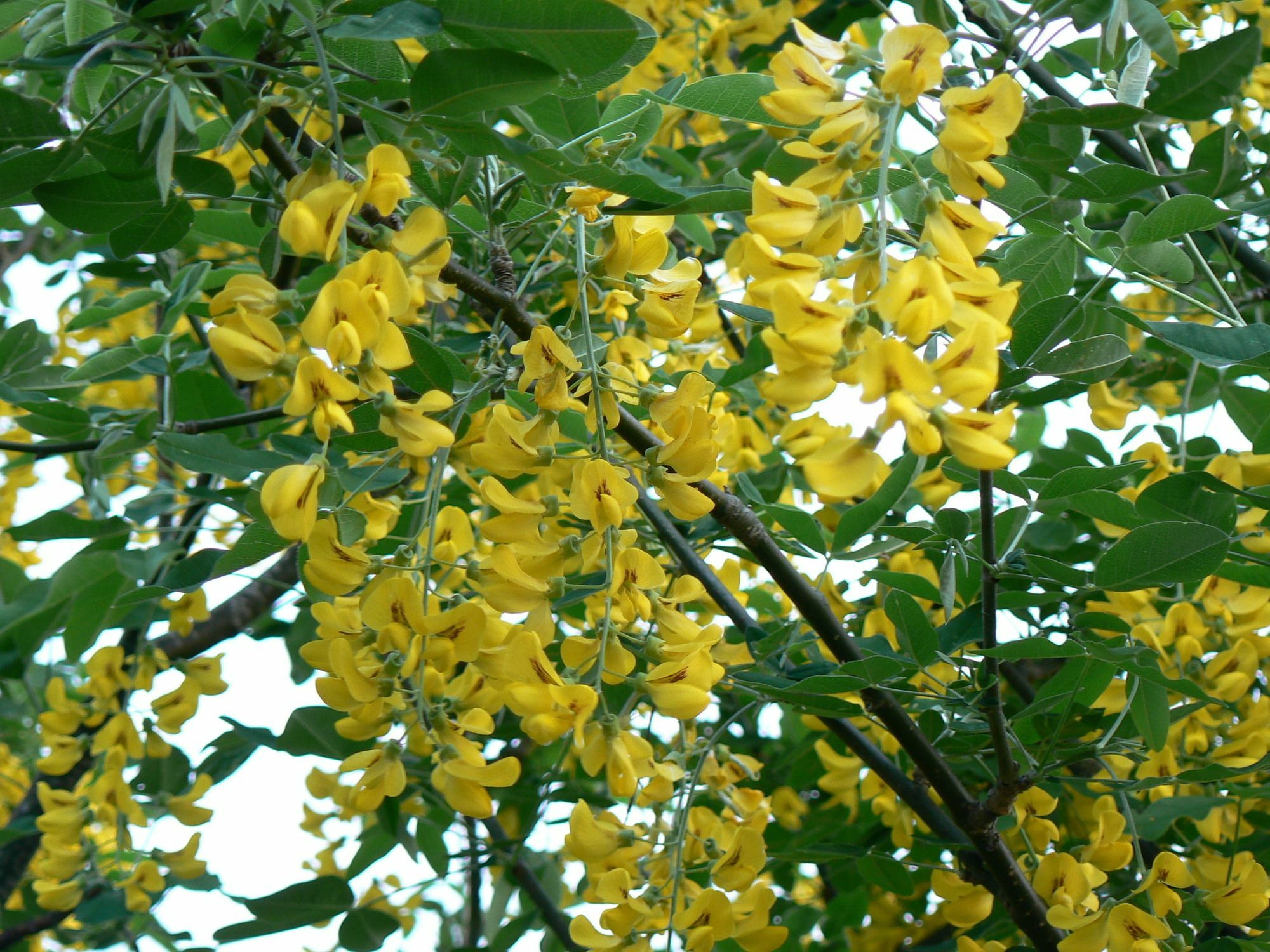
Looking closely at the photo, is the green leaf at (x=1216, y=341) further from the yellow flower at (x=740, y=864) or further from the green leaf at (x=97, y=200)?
the green leaf at (x=97, y=200)

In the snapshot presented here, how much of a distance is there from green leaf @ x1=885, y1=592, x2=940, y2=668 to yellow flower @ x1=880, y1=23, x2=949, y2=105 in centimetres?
39

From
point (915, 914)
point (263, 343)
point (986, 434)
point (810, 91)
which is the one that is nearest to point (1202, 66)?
point (810, 91)

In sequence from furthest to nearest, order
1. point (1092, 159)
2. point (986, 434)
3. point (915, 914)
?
1. point (915, 914)
2. point (1092, 159)
3. point (986, 434)

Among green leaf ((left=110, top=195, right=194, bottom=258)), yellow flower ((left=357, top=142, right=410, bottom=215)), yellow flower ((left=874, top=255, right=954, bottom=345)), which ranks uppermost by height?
yellow flower ((left=357, top=142, right=410, bottom=215))

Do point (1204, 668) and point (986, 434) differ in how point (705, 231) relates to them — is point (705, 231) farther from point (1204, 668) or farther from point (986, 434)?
point (986, 434)

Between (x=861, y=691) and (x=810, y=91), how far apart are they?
52cm

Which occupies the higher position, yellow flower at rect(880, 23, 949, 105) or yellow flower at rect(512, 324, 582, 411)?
yellow flower at rect(880, 23, 949, 105)

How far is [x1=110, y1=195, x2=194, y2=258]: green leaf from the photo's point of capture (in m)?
0.82

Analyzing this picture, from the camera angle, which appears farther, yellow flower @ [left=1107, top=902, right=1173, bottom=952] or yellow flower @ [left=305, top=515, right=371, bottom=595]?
yellow flower @ [left=1107, top=902, right=1173, bottom=952]

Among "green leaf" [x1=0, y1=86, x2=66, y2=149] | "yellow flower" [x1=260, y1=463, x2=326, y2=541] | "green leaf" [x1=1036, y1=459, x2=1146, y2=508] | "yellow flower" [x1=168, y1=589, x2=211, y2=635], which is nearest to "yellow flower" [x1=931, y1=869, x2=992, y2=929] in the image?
"green leaf" [x1=1036, y1=459, x2=1146, y2=508]

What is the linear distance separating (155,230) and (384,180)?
0.24 meters

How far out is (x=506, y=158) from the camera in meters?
0.73

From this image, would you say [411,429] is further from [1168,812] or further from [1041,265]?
[1168,812]

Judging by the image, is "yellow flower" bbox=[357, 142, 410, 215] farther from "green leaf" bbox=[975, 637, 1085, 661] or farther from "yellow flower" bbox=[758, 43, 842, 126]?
"green leaf" bbox=[975, 637, 1085, 661]
